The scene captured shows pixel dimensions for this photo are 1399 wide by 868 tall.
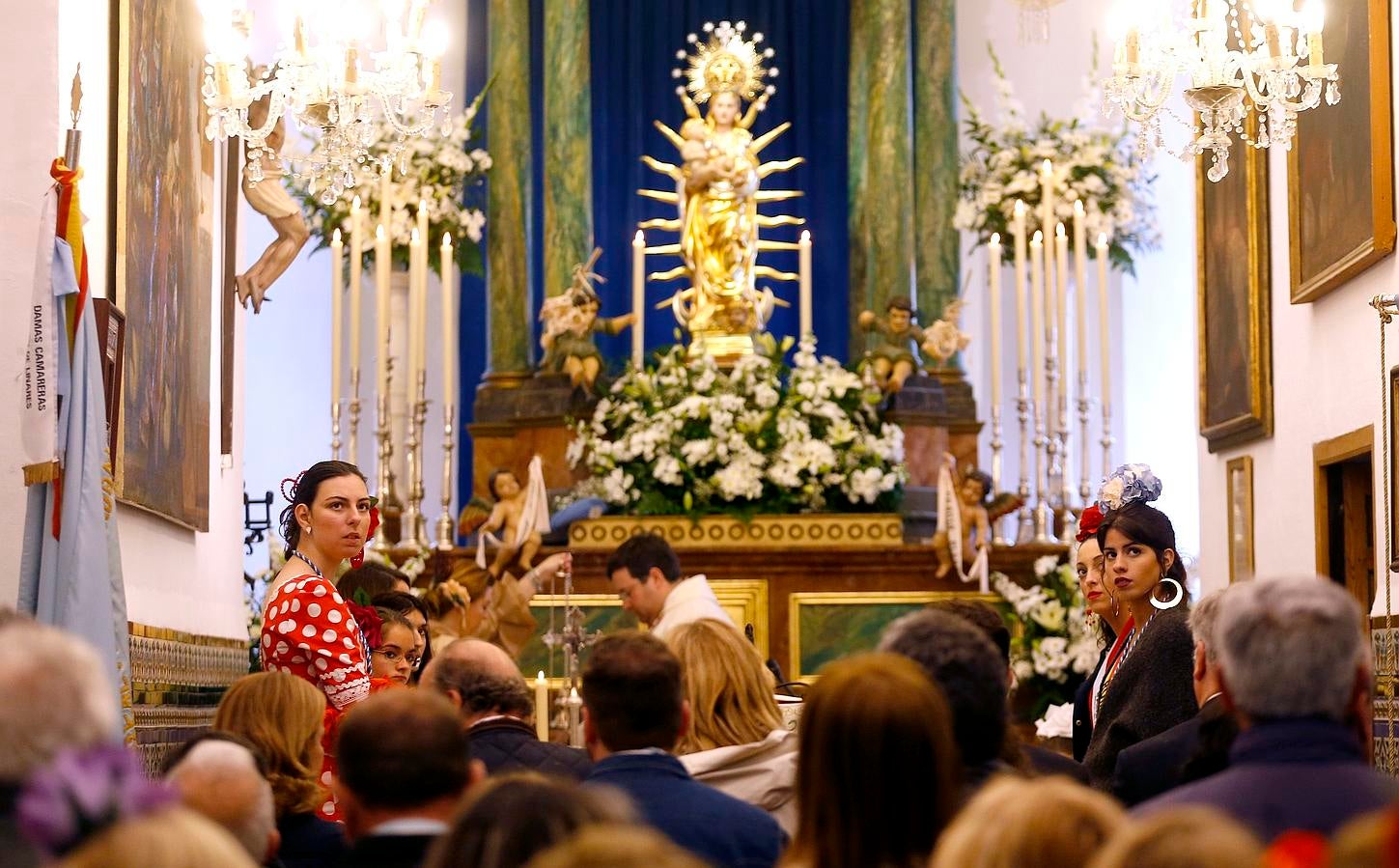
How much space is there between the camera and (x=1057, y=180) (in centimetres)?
1308

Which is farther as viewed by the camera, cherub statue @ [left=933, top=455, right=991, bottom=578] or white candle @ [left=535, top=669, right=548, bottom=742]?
cherub statue @ [left=933, top=455, right=991, bottom=578]

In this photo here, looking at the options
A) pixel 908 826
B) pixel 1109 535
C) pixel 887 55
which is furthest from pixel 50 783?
pixel 887 55

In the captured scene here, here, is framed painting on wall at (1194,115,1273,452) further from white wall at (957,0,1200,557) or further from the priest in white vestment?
white wall at (957,0,1200,557)

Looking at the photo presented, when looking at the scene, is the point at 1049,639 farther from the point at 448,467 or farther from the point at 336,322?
the point at 336,322

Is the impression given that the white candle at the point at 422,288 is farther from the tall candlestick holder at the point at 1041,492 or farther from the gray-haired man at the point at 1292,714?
the gray-haired man at the point at 1292,714

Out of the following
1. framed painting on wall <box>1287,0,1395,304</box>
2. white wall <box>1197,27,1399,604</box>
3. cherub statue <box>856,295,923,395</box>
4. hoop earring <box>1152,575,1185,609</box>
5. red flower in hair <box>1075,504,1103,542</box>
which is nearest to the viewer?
hoop earring <box>1152,575,1185,609</box>

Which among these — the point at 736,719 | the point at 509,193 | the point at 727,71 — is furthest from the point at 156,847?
the point at 509,193

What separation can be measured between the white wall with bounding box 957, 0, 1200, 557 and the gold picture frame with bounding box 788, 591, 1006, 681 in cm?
496

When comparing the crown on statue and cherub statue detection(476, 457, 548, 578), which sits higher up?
the crown on statue

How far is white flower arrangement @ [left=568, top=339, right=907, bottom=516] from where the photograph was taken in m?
11.2

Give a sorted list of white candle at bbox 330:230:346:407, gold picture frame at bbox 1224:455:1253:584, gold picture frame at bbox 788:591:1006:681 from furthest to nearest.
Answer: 1. white candle at bbox 330:230:346:407
2. gold picture frame at bbox 788:591:1006:681
3. gold picture frame at bbox 1224:455:1253:584

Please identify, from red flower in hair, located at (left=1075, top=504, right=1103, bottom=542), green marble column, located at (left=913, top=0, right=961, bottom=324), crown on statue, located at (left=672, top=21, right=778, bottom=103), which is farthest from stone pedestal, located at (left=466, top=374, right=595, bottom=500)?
red flower in hair, located at (left=1075, top=504, right=1103, bottom=542)

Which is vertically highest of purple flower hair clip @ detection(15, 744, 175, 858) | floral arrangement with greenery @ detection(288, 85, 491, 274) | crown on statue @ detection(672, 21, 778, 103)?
crown on statue @ detection(672, 21, 778, 103)

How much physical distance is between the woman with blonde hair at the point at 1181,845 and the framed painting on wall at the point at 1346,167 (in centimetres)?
607
